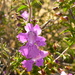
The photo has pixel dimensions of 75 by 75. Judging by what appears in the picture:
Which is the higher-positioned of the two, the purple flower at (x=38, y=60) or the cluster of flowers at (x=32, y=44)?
the cluster of flowers at (x=32, y=44)

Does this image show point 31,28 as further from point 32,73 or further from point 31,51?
point 32,73

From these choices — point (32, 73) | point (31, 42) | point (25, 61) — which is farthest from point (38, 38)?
point (32, 73)

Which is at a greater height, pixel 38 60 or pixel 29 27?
pixel 29 27

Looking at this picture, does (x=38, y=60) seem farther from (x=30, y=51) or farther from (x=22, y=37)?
(x=22, y=37)

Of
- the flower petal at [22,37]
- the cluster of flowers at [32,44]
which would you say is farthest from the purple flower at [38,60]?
the flower petal at [22,37]

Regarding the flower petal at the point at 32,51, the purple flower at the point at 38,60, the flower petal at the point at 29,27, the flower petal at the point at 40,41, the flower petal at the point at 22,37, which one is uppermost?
the flower petal at the point at 29,27

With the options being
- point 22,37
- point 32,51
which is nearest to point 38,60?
point 32,51

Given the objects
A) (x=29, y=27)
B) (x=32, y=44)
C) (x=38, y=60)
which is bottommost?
(x=38, y=60)

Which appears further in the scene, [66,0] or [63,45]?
[63,45]

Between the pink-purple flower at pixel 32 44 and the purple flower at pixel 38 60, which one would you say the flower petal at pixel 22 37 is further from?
the purple flower at pixel 38 60

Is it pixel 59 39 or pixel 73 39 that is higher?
pixel 73 39

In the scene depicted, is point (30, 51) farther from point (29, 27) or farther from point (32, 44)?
point (29, 27)
